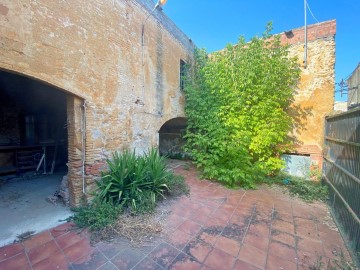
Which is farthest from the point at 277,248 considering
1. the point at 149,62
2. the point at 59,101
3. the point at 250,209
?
the point at 59,101

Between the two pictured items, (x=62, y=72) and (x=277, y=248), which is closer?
(x=277, y=248)

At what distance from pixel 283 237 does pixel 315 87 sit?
519 centimetres

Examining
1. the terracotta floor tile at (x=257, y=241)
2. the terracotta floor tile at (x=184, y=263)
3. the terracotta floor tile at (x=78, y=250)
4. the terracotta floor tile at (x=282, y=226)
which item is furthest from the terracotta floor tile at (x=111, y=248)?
the terracotta floor tile at (x=282, y=226)

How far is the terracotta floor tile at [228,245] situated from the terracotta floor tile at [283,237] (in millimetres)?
690

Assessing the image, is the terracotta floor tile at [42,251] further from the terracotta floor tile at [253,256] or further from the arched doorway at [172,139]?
the arched doorway at [172,139]

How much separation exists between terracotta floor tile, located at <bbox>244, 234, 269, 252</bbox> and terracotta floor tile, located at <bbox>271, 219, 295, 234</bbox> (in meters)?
0.45

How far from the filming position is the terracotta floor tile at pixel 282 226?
299 cm

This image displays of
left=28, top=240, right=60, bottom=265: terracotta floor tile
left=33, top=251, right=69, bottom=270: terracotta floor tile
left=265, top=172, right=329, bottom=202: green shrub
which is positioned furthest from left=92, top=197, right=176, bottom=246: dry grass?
left=265, top=172, right=329, bottom=202: green shrub

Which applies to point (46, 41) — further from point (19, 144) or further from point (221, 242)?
point (19, 144)

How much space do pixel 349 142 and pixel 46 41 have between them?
5603mm

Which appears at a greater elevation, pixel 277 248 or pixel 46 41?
pixel 46 41

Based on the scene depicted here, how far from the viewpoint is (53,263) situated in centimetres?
222

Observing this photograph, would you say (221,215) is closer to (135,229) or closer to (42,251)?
(135,229)

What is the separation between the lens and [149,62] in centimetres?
517
